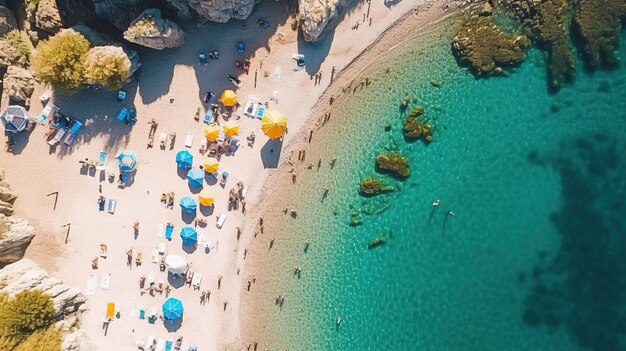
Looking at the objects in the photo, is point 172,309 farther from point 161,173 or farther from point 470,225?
point 470,225

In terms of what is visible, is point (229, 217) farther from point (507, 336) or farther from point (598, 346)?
point (598, 346)

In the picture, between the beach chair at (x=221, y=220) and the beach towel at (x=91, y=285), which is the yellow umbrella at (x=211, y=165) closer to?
the beach chair at (x=221, y=220)

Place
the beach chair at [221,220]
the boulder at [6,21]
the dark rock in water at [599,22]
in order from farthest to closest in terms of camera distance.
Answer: the beach chair at [221,220] < the dark rock in water at [599,22] < the boulder at [6,21]

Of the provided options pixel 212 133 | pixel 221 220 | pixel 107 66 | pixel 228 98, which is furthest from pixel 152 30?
pixel 221 220

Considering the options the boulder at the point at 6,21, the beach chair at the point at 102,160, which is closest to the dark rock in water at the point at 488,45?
the beach chair at the point at 102,160

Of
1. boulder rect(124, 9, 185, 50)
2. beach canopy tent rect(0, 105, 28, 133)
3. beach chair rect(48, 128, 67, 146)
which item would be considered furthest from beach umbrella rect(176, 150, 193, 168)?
beach canopy tent rect(0, 105, 28, 133)

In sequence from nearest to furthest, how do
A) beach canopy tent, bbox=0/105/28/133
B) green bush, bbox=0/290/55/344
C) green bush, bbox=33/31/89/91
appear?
green bush, bbox=0/290/55/344
green bush, bbox=33/31/89/91
beach canopy tent, bbox=0/105/28/133

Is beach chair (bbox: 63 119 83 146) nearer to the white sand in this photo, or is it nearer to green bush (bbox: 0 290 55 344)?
the white sand
